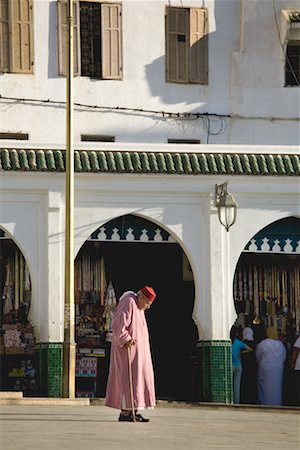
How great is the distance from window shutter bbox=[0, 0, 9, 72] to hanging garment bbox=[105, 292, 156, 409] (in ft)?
36.6

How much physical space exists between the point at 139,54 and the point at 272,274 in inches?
205

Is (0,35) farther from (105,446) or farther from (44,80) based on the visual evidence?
(105,446)

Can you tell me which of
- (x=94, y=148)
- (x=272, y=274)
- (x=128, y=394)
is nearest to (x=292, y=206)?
(x=272, y=274)

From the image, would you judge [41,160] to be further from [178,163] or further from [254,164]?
[254,164]

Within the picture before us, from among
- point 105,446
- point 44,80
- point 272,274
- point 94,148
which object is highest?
point 44,80

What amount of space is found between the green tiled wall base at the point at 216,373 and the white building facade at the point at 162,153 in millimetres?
22

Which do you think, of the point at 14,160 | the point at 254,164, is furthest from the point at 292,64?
the point at 14,160

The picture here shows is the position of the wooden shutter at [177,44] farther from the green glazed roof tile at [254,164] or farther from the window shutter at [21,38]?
the green glazed roof tile at [254,164]

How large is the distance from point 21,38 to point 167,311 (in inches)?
221

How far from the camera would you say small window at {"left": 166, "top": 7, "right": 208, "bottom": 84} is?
1078 inches

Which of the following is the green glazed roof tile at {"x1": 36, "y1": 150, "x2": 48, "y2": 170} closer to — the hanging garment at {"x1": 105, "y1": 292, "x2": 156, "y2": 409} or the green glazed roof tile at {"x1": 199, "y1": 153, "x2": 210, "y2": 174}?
the green glazed roof tile at {"x1": 199, "y1": 153, "x2": 210, "y2": 174}

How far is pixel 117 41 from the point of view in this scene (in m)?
27.2

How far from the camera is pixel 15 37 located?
26.8 metres

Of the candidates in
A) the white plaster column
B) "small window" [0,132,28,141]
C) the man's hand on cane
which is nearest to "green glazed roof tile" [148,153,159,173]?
the white plaster column
